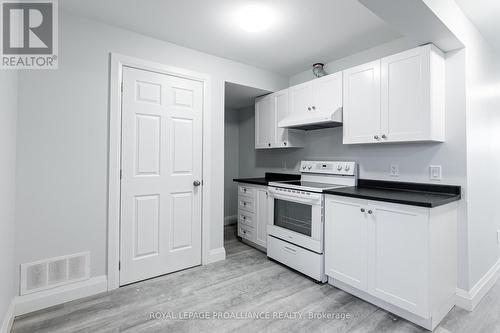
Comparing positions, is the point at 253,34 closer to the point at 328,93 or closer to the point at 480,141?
the point at 328,93

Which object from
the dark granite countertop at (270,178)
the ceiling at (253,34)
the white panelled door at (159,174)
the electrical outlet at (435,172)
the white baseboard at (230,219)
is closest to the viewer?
the ceiling at (253,34)

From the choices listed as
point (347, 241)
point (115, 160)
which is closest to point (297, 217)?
point (347, 241)

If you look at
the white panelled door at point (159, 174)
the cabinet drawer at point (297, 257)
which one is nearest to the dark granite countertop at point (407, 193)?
the cabinet drawer at point (297, 257)

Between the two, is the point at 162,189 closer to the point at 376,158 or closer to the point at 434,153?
the point at 376,158

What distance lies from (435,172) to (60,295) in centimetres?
341

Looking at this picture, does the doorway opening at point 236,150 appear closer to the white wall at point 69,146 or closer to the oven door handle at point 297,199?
the oven door handle at point 297,199

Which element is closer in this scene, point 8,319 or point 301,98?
point 8,319

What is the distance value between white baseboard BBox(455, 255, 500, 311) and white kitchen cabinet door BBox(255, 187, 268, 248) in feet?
6.34

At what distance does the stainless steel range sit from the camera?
7.95 feet

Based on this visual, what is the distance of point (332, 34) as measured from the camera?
246 cm

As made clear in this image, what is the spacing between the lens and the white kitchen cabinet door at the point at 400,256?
1.73 m

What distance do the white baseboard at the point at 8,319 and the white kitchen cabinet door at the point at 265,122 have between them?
3011 mm

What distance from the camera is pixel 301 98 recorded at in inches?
123
